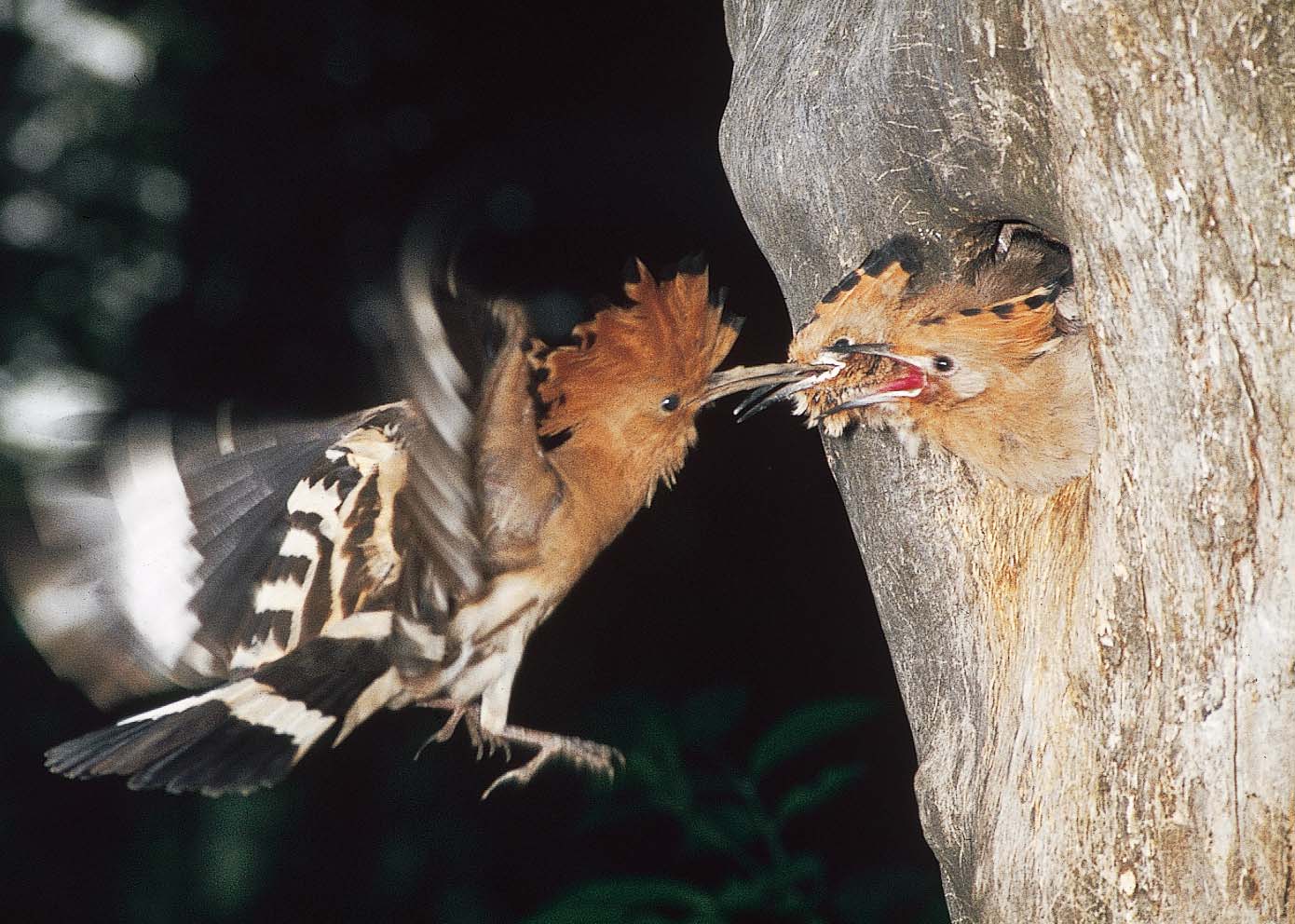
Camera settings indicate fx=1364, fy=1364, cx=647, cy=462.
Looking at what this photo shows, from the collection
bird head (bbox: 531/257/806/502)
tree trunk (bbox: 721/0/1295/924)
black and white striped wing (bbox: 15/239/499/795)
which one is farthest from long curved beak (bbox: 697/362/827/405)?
black and white striped wing (bbox: 15/239/499/795)

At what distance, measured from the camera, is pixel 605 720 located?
348cm

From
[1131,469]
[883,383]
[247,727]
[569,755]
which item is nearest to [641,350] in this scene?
[883,383]

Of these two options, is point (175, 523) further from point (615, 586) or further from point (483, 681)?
point (615, 586)

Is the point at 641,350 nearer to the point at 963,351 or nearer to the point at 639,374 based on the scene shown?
the point at 639,374

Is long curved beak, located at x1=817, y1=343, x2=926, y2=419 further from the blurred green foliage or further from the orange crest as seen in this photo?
the blurred green foliage

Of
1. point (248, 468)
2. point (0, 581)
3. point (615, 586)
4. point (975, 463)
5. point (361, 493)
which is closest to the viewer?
point (975, 463)

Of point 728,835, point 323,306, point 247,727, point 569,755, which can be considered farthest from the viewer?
point 323,306

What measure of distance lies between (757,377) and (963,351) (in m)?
0.42

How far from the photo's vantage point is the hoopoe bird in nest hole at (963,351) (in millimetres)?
2020

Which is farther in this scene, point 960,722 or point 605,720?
point 605,720

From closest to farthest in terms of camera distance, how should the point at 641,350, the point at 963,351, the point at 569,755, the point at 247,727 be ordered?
the point at 963,351
the point at 247,727
the point at 641,350
the point at 569,755

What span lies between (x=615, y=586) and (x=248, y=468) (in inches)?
58.9

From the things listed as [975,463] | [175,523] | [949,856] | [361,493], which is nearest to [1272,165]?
[975,463]

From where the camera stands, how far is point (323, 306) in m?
3.44
